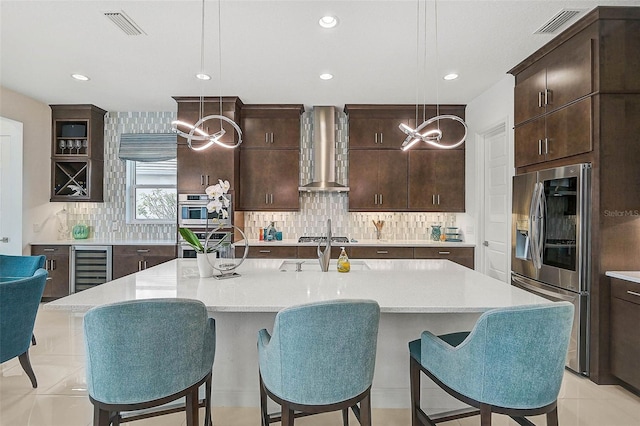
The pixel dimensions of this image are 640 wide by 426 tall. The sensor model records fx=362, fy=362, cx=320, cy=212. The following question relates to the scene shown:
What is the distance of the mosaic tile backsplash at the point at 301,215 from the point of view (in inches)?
213

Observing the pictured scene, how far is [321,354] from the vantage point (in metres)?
1.44

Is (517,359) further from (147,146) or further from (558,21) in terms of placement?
(147,146)

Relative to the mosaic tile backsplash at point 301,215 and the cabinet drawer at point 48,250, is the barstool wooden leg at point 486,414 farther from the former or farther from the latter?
the cabinet drawer at point 48,250

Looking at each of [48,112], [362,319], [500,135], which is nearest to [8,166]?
[48,112]

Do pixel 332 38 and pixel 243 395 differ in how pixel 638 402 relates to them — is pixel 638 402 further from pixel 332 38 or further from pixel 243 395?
pixel 332 38

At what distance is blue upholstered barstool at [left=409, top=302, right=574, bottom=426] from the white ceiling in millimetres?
2228

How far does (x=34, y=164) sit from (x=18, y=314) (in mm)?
3439

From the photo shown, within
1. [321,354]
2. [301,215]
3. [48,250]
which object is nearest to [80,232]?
[48,250]

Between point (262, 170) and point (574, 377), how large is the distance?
412cm

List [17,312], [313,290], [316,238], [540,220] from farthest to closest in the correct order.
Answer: [316,238]
[540,220]
[17,312]
[313,290]

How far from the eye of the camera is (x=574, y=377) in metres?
2.82

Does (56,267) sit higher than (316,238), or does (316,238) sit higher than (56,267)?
(316,238)

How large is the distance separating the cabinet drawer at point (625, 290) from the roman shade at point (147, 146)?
530cm

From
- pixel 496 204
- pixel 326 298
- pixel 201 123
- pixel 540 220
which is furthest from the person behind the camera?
pixel 496 204
